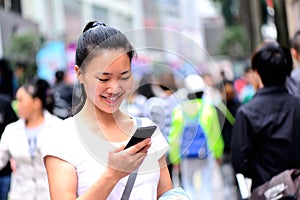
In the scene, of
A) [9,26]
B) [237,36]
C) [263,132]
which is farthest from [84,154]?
[237,36]

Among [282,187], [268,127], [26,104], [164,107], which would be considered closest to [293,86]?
[268,127]

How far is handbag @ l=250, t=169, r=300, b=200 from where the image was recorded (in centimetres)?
464

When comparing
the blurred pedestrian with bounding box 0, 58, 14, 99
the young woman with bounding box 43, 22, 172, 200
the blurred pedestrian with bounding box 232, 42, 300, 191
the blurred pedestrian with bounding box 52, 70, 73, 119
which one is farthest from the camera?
the blurred pedestrian with bounding box 0, 58, 14, 99

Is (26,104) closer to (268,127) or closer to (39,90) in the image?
(39,90)

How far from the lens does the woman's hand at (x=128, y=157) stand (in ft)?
8.51

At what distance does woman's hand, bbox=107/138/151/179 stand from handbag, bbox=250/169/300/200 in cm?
220

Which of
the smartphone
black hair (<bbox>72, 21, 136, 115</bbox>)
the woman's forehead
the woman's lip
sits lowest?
the smartphone

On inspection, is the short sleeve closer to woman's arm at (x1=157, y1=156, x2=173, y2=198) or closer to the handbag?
woman's arm at (x1=157, y1=156, x2=173, y2=198)

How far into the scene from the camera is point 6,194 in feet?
24.0

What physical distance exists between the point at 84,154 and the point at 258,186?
238cm

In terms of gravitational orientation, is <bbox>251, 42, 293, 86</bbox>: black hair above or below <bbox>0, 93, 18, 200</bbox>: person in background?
Answer: above

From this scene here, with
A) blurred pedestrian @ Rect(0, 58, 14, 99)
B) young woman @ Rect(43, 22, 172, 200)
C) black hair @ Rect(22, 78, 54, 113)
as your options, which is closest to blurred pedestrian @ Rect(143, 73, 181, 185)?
young woman @ Rect(43, 22, 172, 200)

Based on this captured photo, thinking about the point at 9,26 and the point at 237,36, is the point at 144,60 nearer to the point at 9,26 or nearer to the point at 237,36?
the point at 9,26

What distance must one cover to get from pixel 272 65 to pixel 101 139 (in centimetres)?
248
